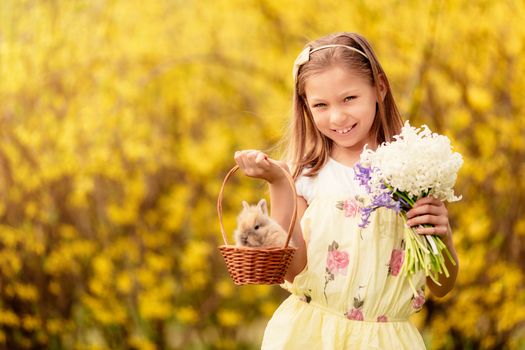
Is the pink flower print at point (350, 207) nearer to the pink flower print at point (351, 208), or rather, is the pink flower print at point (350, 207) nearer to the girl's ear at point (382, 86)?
the pink flower print at point (351, 208)

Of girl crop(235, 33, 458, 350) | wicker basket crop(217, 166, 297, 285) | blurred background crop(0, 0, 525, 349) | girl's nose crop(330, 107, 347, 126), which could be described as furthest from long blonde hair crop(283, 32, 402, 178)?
blurred background crop(0, 0, 525, 349)

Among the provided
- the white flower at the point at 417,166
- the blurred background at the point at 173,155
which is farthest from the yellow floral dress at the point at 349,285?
the blurred background at the point at 173,155

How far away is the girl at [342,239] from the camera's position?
2236 millimetres

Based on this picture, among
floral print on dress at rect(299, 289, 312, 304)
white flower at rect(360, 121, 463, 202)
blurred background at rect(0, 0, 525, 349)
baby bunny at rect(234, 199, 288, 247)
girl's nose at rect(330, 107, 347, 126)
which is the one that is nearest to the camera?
white flower at rect(360, 121, 463, 202)

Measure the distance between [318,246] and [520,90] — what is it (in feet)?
9.03

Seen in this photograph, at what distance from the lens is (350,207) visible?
7.51ft

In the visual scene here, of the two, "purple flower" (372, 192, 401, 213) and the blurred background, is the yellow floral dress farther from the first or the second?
the blurred background

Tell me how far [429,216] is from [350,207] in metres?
0.31

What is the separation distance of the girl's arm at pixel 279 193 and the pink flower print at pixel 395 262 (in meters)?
0.25

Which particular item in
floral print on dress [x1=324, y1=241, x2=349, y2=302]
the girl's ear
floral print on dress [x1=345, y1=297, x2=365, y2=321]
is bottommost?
floral print on dress [x1=345, y1=297, x2=365, y2=321]

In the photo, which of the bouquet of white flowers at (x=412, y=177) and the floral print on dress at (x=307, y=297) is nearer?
the bouquet of white flowers at (x=412, y=177)

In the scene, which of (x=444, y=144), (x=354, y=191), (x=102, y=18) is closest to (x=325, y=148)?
(x=354, y=191)

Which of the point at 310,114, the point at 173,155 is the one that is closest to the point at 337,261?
the point at 310,114

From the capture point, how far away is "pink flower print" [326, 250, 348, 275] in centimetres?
228
